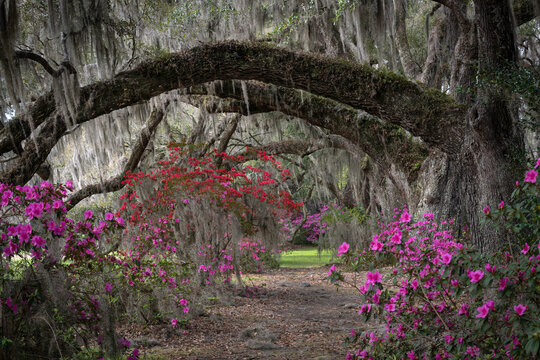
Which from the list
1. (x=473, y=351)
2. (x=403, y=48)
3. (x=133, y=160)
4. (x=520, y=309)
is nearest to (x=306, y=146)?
(x=403, y=48)

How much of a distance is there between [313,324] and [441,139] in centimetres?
277

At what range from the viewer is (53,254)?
314 centimetres

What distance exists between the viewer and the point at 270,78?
5473 mm

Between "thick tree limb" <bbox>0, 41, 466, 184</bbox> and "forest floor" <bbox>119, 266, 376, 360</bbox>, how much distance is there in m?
2.36

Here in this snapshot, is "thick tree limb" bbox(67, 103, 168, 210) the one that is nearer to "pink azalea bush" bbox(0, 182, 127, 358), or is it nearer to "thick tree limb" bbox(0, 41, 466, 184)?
"thick tree limb" bbox(0, 41, 466, 184)

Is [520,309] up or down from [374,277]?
down

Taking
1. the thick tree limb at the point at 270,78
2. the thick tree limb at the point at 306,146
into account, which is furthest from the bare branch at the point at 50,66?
the thick tree limb at the point at 306,146

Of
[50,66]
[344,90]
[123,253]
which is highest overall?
[50,66]

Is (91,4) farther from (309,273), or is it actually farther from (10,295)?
(309,273)

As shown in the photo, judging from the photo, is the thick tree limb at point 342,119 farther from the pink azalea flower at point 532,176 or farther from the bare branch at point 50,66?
the pink azalea flower at point 532,176

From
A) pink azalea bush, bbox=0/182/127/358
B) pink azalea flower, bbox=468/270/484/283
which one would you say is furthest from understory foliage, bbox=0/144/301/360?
pink azalea flower, bbox=468/270/484/283

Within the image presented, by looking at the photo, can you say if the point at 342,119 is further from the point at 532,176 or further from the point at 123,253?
the point at 532,176

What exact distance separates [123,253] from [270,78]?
267 centimetres

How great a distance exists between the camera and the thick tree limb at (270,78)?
520 centimetres
